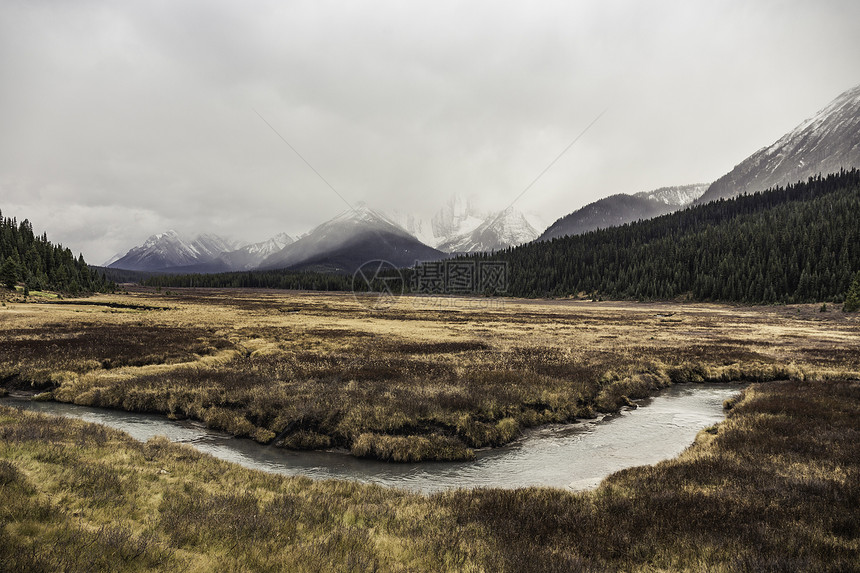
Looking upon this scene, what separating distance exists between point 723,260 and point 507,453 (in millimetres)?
143280

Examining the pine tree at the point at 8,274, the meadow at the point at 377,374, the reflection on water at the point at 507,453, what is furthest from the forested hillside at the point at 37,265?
the reflection on water at the point at 507,453

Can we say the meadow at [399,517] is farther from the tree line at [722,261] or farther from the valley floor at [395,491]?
the tree line at [722,261]

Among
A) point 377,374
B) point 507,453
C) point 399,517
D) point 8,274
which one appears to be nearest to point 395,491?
point 399,517

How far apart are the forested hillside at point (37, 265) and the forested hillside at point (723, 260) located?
503ft

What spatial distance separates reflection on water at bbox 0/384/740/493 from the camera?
13266mm

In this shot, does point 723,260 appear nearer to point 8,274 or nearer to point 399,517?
point 399,517

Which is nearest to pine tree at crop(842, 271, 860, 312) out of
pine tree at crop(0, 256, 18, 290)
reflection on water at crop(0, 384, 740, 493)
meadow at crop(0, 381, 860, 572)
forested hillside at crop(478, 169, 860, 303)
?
forested hillside at crop(478, 169, 860, 303)

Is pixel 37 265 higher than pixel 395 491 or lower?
higher

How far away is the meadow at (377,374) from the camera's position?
55.4ft

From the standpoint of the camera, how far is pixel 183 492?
9562 mm

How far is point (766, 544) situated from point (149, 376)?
27.2 meters

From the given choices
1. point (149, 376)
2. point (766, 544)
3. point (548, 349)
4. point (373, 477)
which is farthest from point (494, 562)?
point (548, 349)

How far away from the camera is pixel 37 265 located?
100500mm

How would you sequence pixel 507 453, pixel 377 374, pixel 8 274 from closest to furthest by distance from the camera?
pixel 507 453 < pixel 377 374 < pixel 8 274
